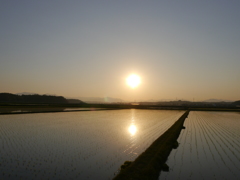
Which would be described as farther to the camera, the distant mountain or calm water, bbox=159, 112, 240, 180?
the distant mountain

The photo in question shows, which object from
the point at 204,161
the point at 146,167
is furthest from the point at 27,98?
the point at 204,161

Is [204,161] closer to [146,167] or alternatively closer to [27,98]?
[146,167]

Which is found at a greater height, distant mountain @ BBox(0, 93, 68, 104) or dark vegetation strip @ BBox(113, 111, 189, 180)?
distant mountain @ BBox(0, 93, 68, 104)

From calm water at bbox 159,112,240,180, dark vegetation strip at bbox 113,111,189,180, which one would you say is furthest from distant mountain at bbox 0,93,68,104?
dark vegetation strip at bbox 113,111,189,180

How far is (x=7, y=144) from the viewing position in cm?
1263

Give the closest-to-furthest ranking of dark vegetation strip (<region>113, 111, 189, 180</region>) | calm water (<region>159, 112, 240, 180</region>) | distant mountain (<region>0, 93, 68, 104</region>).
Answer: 1. dark vegetation strip (<region>113, 111, 189, 180</region>)
2. calm water (<region>159, 112, 240, 180</region>)
3. distant mountain (<region>0, 93, 68, 104</region>)

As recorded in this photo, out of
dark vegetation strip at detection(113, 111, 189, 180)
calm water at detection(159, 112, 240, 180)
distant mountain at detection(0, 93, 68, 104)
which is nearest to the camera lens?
dark vegetation strip at detection(113, 111, 189, 180)

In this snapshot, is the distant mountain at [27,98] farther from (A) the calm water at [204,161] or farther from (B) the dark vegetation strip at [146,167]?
(B) the dark vegetation strip at [146,167]

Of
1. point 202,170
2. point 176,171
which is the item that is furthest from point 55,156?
point 202,170

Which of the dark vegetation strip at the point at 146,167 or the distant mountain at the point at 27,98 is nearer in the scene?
the dark vegetation strip at the point at 146,167

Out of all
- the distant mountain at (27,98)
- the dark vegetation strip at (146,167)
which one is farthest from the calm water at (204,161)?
the distant mountain at (27,98)

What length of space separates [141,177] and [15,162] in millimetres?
6430

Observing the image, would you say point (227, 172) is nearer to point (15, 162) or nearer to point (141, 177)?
point (141, 177)

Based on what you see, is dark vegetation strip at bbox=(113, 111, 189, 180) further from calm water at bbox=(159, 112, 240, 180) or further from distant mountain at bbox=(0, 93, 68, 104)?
distant mountain at bbox=(0, 93, 68, 104)
